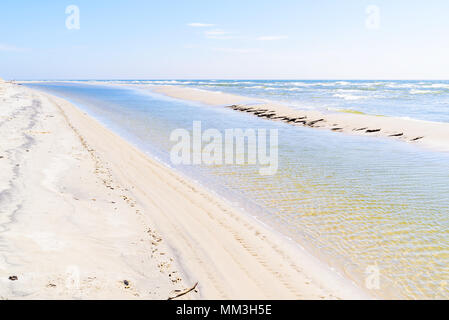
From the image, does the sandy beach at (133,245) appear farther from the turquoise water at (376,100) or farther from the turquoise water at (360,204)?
the turquoise water at (376,100)

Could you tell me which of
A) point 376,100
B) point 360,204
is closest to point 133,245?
point 360,204

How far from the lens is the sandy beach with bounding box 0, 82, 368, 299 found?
18.0 ft

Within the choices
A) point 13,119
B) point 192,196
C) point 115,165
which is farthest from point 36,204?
point 13,119

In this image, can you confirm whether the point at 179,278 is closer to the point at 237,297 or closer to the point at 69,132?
the point at 237,297

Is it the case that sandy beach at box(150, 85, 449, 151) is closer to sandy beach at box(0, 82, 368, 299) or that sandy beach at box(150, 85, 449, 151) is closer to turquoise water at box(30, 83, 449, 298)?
turquoise water at box(30, 83, 449, 298)

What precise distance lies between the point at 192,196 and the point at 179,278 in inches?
186

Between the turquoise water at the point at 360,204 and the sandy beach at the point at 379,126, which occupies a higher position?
the sandy beach at the point at 379,126

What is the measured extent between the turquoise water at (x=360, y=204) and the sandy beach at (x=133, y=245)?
742 millimetres

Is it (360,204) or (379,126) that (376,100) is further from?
(360,204)

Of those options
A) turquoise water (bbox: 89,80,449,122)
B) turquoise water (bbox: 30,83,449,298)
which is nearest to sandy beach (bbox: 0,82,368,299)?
turquoise water (bbox: 30,83,449,298)

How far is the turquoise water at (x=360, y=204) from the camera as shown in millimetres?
6727

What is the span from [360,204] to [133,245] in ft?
21.9

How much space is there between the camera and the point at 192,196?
10.6 metres

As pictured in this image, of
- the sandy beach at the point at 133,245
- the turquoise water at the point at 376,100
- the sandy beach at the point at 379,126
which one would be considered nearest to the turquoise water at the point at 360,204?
the sandy beach at the point at 133,245
